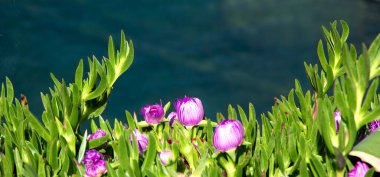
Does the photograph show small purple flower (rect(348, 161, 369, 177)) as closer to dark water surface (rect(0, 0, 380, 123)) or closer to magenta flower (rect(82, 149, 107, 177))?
magenta flower (rect(82, 149, 107, 177))

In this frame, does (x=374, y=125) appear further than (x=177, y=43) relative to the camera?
No

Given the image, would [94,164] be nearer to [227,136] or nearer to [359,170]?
[227,136]

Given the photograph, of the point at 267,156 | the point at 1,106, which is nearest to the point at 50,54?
the point at 1,106

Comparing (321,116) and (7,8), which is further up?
(321,116)

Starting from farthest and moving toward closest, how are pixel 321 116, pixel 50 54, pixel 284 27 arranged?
pixel 284 27
pixel 50 54
pixel 321 116

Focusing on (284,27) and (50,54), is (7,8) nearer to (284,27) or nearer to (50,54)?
(50,54)

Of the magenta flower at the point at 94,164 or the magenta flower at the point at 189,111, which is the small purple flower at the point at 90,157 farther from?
→ the magenta flower at the point at 189,111

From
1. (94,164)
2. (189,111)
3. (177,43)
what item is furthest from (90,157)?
(177,43)
